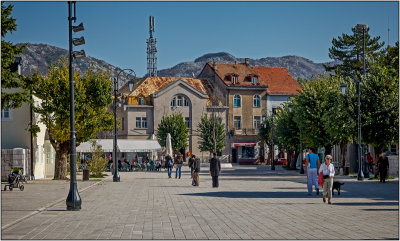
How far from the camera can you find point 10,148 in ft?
126

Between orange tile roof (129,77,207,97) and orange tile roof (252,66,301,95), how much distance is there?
→ 375 inches

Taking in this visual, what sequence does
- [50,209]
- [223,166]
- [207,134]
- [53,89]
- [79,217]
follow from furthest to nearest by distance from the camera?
[207,134] → [223,166] → [53,89] → [50,209] → [79,217]

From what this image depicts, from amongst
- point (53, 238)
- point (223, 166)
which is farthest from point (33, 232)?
point (223, 166)

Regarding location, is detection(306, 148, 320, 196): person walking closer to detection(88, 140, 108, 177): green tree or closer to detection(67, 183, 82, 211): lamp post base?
detection(67, 183, 82, 211): lamp post base

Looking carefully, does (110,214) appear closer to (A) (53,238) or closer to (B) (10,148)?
(A) (53,238)

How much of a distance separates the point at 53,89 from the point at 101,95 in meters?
2.85

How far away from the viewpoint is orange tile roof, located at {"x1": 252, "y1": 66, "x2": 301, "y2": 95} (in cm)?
8738

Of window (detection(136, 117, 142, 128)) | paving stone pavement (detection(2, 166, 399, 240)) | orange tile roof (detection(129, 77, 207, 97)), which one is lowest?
paving stone pavement (detection(2, 166, 399, 240))

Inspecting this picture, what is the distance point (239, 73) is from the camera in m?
87.4

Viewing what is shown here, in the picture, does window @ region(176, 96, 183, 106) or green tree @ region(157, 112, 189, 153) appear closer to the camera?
green tree @ region(157, 112, 189, 153)

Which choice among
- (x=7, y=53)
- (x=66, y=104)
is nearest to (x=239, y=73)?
(x=66, y=104)

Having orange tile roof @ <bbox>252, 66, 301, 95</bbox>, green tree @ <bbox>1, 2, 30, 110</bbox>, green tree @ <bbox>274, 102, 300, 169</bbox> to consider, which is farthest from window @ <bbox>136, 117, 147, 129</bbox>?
green tree @ <bbox>1, 2, 30, 110</bbox>

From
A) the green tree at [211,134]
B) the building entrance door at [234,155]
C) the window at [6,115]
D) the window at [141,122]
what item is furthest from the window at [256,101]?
the window at [6,115]

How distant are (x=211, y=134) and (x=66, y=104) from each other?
4357 centimetres
